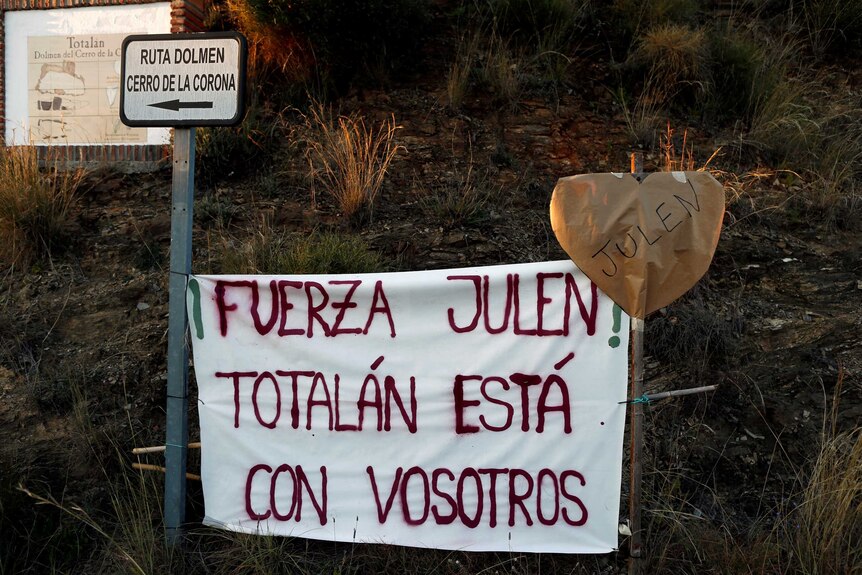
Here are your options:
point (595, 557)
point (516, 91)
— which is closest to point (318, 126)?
point (516, 91)

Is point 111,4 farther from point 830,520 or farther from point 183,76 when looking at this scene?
point 830,520

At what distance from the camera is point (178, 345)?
137 inches

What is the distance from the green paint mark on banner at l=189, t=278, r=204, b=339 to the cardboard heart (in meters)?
1.91

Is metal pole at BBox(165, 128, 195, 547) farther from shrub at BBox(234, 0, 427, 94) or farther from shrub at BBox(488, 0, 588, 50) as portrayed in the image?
shrub at BBox(488, 0, 588, 50)

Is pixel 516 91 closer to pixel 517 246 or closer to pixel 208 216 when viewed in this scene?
pixel 517 246

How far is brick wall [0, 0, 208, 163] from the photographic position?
6.14m

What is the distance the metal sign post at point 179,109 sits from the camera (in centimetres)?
338

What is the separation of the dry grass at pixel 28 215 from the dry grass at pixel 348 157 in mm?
1976

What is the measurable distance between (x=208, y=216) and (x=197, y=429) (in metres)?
1.95

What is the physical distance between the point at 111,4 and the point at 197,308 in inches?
170

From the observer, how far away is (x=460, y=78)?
239 inches

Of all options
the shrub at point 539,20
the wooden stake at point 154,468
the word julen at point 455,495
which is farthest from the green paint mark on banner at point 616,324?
the shrub at point 539,20

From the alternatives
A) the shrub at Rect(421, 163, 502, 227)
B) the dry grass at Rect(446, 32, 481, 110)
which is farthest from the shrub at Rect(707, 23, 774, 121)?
the shrub at Rect(421, 163, 502, 227)

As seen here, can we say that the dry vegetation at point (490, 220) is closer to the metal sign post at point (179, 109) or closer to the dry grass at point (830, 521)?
the dry grass at point (830, 521)
